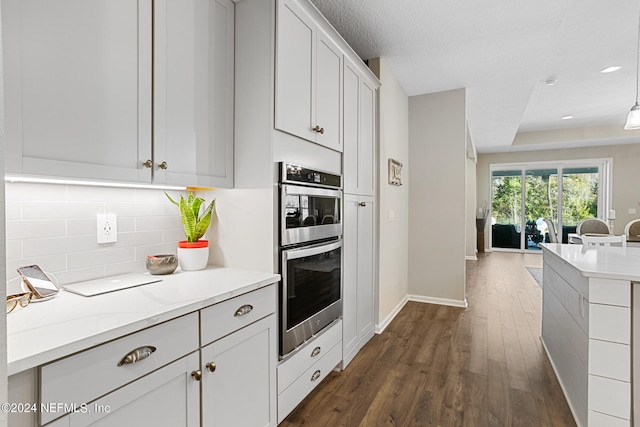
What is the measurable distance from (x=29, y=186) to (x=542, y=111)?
22.7 feet

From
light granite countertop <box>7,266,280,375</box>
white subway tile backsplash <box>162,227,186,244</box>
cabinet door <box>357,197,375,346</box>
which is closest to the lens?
light granite countertop <box>7,266,280,375</box>

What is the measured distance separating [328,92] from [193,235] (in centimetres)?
127

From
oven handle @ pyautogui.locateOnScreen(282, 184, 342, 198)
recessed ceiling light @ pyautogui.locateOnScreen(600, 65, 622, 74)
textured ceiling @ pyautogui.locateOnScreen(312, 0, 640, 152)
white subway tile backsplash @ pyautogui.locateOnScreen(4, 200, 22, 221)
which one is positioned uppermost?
recessed ceiling light @ pyautogui.locateOnScreen(600, 65, 622, 74)

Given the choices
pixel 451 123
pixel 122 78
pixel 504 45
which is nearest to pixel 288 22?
pixel 122 78

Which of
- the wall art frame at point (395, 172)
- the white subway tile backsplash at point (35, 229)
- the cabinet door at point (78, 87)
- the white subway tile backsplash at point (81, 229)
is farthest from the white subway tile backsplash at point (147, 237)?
the wall art frame at point (395, 172)

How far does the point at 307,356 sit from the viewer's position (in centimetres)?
191

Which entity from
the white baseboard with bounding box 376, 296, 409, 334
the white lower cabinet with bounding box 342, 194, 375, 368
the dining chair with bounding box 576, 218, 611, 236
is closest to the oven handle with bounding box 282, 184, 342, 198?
the white lower cabinet with bounding box 342, 194, 375, 368

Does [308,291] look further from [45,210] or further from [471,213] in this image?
[471,213]

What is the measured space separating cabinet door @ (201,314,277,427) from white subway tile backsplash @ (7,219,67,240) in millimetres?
794

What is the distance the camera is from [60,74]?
1091 mm

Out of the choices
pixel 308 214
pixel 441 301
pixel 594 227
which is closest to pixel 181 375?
pixel 308 214

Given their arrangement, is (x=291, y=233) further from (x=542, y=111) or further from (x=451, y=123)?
(x=542, y=111)

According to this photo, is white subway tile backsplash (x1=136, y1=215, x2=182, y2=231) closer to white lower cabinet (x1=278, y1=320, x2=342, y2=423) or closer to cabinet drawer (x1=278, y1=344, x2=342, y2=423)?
white lower cabinet (x1=278, y1=320, x2=342, y2=423)

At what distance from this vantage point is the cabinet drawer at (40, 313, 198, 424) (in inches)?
31.9
